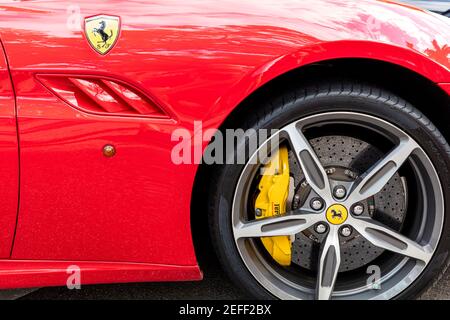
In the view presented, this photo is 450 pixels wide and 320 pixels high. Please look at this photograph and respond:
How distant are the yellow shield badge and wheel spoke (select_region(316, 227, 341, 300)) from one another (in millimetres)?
974

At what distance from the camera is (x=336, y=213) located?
67.1 inches

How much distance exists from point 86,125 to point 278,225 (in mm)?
735

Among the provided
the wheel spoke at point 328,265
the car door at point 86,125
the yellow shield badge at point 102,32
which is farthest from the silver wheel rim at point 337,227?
the yellow shield badge at point 102,32

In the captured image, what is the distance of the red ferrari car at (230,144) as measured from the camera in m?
1.52

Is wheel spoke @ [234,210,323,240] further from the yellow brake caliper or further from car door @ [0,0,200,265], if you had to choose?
car door @ [0,0,200,265]

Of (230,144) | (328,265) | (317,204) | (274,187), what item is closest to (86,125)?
(230,144)

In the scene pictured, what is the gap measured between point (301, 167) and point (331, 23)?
19.2 inches

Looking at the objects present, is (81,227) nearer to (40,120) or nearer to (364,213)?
(40,120)

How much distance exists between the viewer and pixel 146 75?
59.9 inches

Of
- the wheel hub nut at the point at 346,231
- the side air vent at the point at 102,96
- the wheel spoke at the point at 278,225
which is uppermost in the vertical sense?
the side air vent at the point at 102,96

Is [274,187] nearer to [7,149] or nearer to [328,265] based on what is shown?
[328,265]

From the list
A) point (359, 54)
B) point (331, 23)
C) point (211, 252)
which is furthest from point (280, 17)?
point (211, 252)

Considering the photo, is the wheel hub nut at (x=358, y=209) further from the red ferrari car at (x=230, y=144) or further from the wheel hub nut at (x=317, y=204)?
the wheel hub nut at (x=317, y=204)

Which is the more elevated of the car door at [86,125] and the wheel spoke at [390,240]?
the car door at [86,125]
